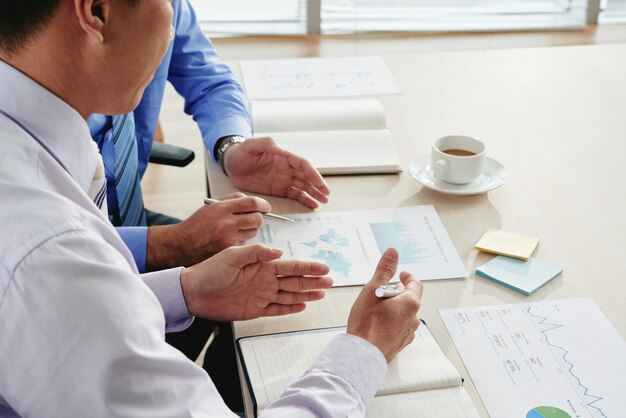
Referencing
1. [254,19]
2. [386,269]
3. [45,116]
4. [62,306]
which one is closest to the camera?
[62,306]

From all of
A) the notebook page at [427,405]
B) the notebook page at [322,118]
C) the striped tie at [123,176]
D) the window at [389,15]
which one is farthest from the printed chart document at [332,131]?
the window at [389,15]

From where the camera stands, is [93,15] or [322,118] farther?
[322,118]

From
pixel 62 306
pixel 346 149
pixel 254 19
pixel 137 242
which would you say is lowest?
pixel 254 19

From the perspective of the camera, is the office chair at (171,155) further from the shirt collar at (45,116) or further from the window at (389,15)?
the window at (389,15)

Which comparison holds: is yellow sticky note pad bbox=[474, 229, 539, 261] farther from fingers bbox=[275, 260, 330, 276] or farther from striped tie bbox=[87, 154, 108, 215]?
striped tie bbox=[87, 154, 108, 215]

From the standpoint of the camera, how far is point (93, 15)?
79 cm

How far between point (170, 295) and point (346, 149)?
0.54m

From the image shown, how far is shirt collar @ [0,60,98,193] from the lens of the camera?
33.0 inches

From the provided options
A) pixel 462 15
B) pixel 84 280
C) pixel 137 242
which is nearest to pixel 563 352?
pixel 84 280

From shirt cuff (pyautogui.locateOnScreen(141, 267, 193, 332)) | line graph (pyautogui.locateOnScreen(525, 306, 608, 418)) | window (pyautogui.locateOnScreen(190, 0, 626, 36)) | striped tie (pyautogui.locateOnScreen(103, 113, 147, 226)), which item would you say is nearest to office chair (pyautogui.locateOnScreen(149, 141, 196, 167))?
striped tie (pyautogui.locateOnScreen(103, 113, 147, 226))

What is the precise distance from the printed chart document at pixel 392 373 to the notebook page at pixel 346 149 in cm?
47

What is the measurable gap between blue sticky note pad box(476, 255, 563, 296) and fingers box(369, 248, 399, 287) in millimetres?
167

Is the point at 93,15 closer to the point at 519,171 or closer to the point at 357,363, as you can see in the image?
the point at 357,363

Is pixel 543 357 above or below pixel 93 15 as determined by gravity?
below
